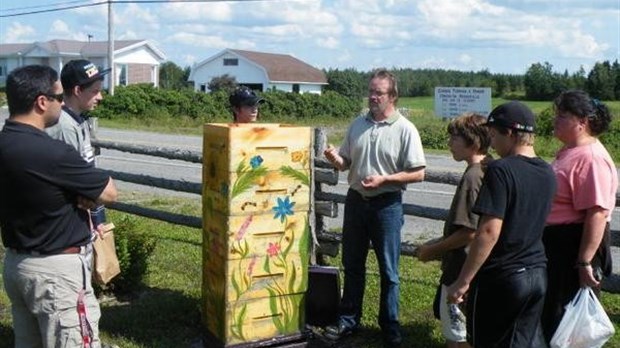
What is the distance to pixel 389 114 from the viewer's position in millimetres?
5227

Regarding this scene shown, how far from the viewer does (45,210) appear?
11.7 ft

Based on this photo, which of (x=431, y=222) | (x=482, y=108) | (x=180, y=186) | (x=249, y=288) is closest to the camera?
(x=249, y=288)

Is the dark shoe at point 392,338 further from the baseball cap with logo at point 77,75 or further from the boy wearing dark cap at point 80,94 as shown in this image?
the baseball cap with logo at point 77,75

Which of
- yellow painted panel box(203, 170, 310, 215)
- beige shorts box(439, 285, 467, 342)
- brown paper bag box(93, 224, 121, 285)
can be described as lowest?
beige shorts box(439, 285, 467, 342)

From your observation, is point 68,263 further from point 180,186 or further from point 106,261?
point 180,186

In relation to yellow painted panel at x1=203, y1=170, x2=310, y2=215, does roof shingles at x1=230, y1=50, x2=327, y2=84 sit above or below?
above

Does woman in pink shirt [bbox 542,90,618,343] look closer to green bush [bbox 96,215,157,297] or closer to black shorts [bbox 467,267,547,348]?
black shorts [bbox 467,267,547,348]

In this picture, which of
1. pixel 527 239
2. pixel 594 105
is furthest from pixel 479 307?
pixel 594 105

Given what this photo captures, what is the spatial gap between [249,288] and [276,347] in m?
0.48

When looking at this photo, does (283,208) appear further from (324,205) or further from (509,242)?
(324,205)

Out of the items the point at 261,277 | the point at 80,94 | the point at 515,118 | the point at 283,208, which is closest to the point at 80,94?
the point at 80,94

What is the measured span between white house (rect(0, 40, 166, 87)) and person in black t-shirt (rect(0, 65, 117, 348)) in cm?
5652

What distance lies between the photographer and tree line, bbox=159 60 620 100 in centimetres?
4988

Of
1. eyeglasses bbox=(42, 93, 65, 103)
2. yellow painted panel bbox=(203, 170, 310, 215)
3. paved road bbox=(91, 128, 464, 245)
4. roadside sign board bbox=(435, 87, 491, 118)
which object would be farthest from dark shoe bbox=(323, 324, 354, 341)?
roadside sign board bbox=(435, 87, 491, 118)
